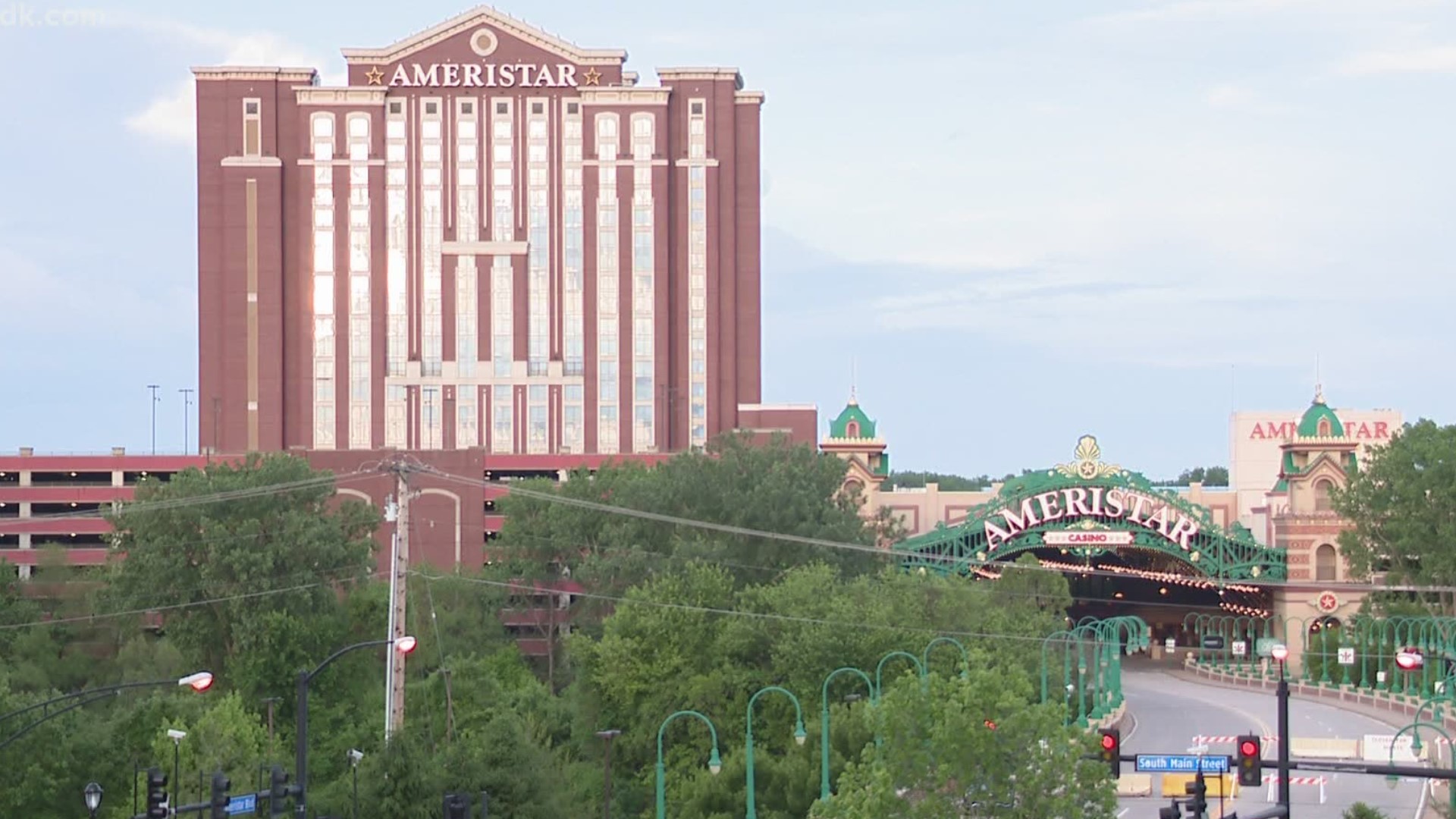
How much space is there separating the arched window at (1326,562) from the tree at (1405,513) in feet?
11.8

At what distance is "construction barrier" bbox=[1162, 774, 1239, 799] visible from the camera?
80625 mm

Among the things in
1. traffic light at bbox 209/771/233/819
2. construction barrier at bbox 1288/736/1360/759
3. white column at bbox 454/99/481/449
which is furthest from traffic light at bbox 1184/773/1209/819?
white column at bbox 454/99/481/449

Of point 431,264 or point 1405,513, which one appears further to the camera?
point 431,264

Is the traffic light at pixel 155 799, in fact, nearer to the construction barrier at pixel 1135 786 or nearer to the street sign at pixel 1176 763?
the street sign at pixel 1176 763

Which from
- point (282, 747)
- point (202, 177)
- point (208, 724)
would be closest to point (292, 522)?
point (282, 747)

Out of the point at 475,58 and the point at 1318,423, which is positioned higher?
the point at 475,58

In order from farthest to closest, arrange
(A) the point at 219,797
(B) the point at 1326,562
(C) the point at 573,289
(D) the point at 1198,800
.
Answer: (C) the point at 573,289
(B) the point at 1326,562
(D) the point at 1198,800
(A) the point at 219,797

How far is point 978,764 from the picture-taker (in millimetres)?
56656

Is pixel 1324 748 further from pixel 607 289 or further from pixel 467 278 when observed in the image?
pixel 467 278

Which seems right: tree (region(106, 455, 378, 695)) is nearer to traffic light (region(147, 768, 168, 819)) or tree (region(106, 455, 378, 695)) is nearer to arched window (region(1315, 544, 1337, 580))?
traffic light (region(147, 768, 168, 819))

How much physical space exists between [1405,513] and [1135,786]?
6247cm

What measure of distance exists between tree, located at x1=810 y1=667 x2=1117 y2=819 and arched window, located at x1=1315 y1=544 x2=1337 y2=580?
98.6 m

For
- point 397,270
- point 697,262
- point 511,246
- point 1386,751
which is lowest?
point 1386,751

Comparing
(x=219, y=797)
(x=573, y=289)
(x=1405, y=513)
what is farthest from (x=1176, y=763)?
(x=573, y=289)
